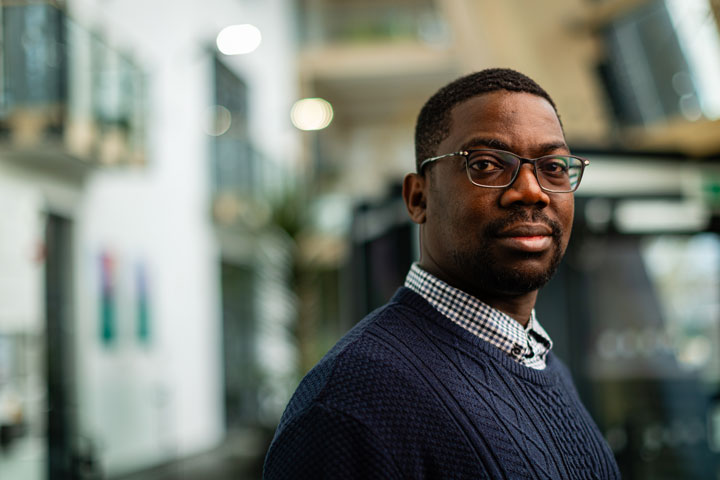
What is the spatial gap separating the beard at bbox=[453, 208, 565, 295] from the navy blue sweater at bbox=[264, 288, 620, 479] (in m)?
0.09

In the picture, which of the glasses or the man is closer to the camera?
the man

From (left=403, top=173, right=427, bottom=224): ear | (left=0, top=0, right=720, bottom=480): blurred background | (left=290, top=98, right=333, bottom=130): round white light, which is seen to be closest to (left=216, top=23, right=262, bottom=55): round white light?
(left=0, top=0, right=720, bottom=480): blurred background

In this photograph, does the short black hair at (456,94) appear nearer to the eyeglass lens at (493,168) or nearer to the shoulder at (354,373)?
the eyeglass lens at (493,168)

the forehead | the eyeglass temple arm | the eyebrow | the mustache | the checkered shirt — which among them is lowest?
the checkered shirt

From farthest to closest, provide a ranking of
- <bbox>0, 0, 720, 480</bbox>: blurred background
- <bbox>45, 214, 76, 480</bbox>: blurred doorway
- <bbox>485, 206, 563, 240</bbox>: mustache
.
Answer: <bbox>45, 214, 76, 480</bbox>: blurred doorway
<bbox>0, 0, 720, 480</bbox>: blurred background
<bbox>485, 206, 563, 240</bbox>: mustache

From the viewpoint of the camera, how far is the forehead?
1.35m

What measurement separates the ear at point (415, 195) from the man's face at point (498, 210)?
54 mm

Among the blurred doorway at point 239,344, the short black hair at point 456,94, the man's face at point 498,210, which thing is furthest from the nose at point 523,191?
the blurred doorway at point 239,344

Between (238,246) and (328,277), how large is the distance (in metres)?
4.40

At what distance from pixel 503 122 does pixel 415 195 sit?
214 mm

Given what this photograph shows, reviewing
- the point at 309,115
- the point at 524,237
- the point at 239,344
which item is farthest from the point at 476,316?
the point at 239,344

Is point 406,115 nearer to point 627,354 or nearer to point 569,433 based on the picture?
point 627,354

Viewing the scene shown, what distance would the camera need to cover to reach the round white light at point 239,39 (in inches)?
383

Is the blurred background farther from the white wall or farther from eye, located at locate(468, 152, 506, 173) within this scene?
eye, located at locate(468, 152, 506, 173)
